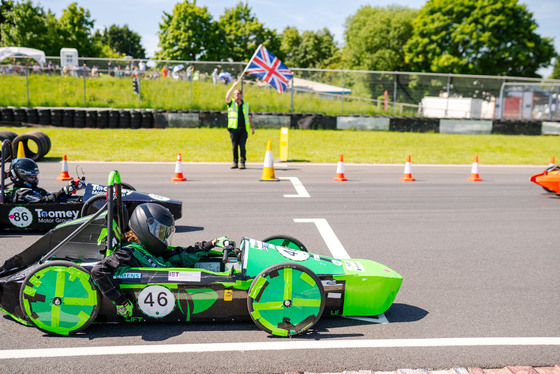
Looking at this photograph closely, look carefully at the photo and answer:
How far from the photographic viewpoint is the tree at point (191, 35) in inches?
2101

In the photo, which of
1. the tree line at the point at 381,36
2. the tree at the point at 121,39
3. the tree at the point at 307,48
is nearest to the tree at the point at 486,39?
the tree line at the point at 381,36

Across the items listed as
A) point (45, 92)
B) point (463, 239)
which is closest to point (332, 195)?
point (463, 239)

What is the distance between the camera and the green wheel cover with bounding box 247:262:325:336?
13.2 feet

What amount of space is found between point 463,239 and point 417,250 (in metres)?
1.09

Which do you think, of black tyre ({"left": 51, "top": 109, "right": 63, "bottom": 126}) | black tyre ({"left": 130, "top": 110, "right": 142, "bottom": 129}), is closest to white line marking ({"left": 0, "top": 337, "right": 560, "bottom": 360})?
black tyre ({"left": 130, "top": 110, "right": 142, "bottom": 129})

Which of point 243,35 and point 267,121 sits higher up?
point 243,35

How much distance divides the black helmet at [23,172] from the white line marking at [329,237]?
4.08 meters

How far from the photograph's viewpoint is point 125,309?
13.3ft

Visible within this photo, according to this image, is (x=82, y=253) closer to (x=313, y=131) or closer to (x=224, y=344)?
(x=224, y=344)

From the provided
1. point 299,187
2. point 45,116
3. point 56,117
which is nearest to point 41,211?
point 299,187

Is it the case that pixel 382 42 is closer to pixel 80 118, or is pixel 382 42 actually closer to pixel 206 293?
pixel 80 118

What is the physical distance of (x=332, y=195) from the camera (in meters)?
10.4

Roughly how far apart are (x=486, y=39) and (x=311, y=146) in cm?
3186

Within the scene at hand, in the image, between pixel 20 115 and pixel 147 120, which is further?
pixel 147 120
